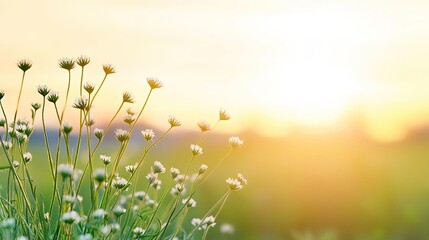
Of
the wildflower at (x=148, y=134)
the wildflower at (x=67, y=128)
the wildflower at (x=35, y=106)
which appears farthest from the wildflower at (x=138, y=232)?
the wildflower at (x=35, y=106)

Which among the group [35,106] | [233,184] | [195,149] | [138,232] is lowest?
[138,232]

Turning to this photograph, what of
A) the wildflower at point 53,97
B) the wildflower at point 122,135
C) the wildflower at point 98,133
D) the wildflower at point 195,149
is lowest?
the wildflower at point 195,149

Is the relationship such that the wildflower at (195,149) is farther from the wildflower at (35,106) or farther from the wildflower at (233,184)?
the wildflower at (35,106)

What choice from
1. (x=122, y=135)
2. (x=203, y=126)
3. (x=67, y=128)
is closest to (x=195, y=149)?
(x=203, y=126)

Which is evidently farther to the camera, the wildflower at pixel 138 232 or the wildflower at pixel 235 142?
the wildflower at pixel 235 142

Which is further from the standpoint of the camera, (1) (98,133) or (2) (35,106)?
(2) (35,106)

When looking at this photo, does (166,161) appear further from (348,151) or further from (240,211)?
(348,151)

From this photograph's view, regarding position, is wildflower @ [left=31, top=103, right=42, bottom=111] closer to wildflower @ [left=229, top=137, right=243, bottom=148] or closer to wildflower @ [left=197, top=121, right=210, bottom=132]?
wildflower @ [left=197, top=121, right=210, bottom=132]

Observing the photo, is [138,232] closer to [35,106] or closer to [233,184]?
[233,184]

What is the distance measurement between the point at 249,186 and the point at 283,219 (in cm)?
35

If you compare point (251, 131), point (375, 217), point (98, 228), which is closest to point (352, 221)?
point (375, 217)

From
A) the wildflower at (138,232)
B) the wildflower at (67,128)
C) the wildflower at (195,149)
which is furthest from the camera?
the wildflower at (195,149)

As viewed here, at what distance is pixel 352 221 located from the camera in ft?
16.1

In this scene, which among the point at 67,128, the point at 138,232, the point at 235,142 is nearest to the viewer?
the point at 67,128
